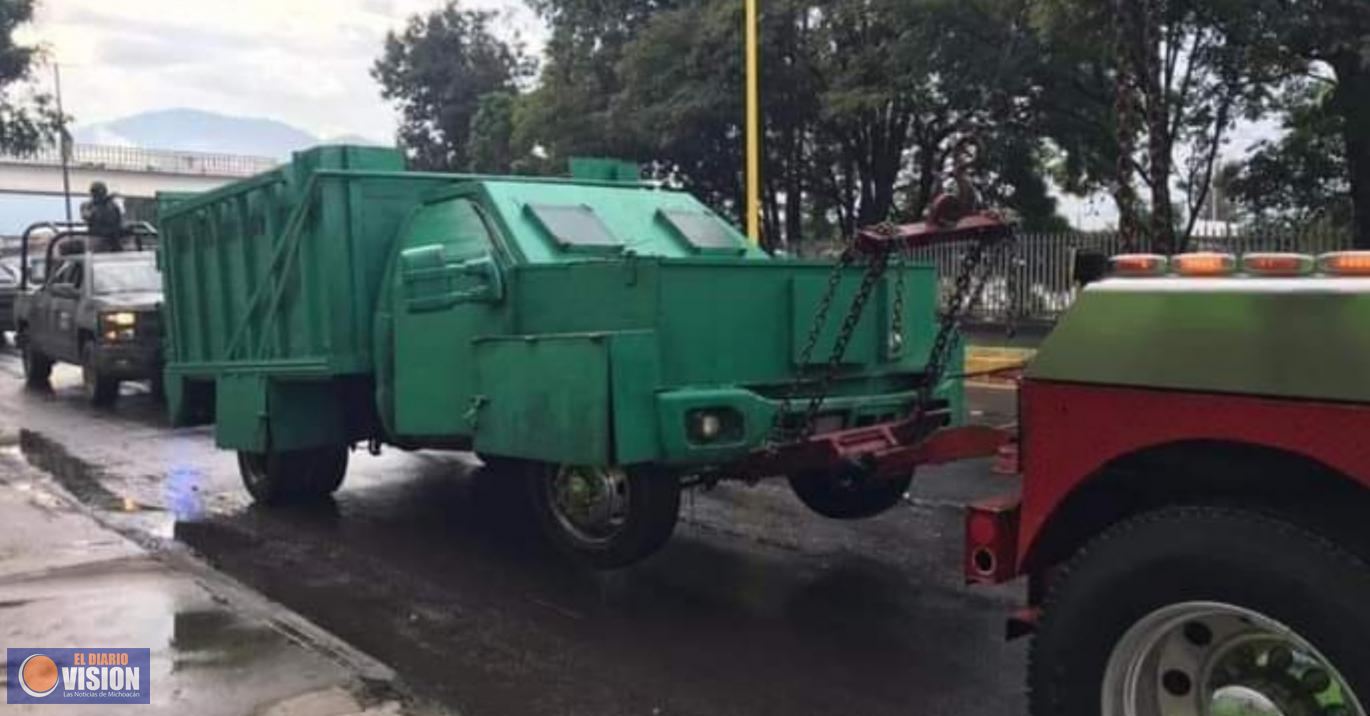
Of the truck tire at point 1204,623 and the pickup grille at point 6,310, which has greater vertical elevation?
the pickup grille at point 6,310

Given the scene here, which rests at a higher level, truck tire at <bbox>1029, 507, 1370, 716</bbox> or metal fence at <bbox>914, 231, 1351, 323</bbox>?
metal fence at <bbox>914, 231, 1351, 323</bbox>

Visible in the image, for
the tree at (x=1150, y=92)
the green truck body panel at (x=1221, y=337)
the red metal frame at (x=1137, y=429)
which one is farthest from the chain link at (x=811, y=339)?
the tree at (x=1150, y=92)

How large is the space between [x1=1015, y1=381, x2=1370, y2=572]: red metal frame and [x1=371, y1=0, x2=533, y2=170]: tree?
4452 cm

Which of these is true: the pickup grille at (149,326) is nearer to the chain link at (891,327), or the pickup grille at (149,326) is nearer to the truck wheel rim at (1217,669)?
the chain link at (891,327)

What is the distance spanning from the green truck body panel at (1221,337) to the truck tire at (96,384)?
13458 mm

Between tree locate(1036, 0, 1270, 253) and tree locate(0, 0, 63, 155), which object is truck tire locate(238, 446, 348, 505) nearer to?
tree locate(1036, 0, 1270, 253)

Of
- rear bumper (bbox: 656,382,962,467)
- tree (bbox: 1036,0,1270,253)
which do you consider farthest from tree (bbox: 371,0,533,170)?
rear bumper (bbox: 656,382,962,467)

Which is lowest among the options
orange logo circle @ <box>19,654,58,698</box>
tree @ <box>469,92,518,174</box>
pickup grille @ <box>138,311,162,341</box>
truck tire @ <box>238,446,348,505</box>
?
orange logo circle @ <box>19,654,58,698</box>

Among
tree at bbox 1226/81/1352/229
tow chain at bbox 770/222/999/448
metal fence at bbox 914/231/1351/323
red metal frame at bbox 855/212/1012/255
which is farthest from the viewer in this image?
tree at bbox 1226/81/1352/229

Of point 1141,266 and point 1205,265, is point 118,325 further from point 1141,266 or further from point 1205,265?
point 1205,265

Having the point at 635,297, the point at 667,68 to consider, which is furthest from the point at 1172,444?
the point at 667,68

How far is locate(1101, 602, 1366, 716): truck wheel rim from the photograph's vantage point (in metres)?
2.89

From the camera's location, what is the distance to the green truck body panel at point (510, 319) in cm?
559

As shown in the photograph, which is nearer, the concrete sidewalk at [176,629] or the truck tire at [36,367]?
the concrete sidewalk at [176,629]
